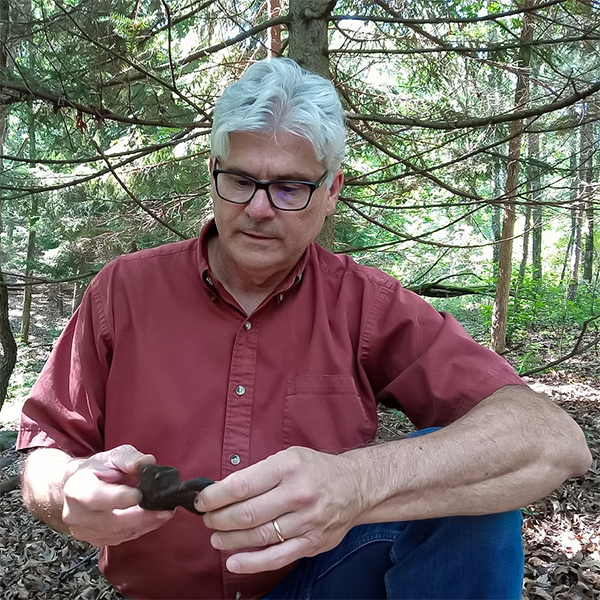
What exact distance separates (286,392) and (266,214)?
0.61 metres

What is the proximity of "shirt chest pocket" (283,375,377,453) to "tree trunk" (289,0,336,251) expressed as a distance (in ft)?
7.32

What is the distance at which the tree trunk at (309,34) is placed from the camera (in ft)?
10.6

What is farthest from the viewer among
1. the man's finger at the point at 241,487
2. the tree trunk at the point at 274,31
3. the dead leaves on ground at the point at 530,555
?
the tree trunk at the point at 274,31

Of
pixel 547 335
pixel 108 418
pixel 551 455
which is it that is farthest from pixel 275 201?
pixel 547 335

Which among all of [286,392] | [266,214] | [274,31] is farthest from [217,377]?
[274,31]

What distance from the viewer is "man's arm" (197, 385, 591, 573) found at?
1.11 meters

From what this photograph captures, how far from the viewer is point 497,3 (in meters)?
6.27

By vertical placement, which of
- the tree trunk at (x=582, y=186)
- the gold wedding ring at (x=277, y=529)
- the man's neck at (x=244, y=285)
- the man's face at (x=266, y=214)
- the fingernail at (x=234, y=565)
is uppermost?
the tree trunk at (x=582, y=186)

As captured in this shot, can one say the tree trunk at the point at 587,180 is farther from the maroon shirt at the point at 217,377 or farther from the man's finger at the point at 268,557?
the man's finger at the point at 268,557

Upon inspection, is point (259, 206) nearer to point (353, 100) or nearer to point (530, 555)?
point (530, 555)

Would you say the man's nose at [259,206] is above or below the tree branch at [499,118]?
below

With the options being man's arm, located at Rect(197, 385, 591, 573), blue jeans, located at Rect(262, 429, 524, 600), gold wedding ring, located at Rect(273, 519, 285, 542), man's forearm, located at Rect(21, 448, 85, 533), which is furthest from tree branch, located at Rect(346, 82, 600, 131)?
gold wedding ring, located at Rect(273, 519, 285, 542)

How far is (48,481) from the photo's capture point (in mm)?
1478

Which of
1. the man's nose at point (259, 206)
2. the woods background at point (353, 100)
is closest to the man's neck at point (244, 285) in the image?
the man's nose at point (259, 206)
